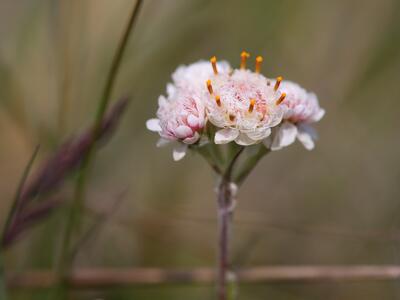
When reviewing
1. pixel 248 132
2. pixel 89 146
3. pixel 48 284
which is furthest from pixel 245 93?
pixel 48 284

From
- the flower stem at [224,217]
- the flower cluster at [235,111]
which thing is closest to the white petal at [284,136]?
the flower cluster at [235,111]

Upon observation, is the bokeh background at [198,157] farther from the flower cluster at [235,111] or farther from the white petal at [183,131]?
the white petal at [183,131]

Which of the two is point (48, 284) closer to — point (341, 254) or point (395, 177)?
point (341, 254)

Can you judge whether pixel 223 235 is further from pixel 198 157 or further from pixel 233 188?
pixel 198 157

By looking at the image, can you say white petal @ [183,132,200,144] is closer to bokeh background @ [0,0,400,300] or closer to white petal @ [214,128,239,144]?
white petal @ [214,128,239,144]

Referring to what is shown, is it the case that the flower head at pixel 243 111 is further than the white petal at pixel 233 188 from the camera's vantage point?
No

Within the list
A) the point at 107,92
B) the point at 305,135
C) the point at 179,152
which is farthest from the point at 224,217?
the point at 107,92

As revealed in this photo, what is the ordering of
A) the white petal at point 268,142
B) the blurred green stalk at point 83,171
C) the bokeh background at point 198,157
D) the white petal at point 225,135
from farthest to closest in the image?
the bokeh background at point 198,157
the blurred green stalk at point 83,171
the white petal at point 268,142
the white petal at point 225,135

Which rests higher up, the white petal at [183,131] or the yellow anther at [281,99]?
the yellow anther at [281,99]
